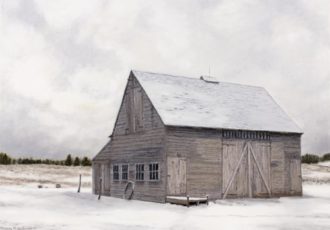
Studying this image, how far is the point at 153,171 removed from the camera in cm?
3559

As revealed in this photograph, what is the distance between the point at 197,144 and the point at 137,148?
457cm

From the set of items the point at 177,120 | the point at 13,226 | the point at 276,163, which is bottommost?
the point at 13,226

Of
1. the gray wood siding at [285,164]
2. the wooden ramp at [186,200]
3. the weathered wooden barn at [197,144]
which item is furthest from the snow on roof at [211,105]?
the wooden ramp at [186,200]

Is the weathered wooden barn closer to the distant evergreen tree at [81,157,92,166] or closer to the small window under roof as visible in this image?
the small window under roof

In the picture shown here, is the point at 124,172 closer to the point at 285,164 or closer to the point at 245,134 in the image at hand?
the point at 245,134

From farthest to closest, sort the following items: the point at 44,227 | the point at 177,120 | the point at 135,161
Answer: the point at 135,161 < the point at 177,120 < the point at 44,227

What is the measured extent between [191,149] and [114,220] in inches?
465

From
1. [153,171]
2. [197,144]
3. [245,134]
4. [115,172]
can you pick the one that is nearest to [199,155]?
[197,144]

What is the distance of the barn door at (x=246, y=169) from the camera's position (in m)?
36.8

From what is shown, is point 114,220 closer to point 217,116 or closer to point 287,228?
point 287,228

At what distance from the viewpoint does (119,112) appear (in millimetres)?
41031

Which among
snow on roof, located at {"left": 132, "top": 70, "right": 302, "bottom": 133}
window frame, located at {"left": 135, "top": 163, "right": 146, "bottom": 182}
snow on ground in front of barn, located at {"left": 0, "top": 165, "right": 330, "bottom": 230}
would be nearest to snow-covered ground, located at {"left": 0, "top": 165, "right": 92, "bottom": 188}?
snow on ground in front of barn, located at {"left": 0, "top": 165, "right": 330, "bottom": 230}

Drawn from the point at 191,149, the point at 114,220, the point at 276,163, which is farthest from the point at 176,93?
the point at 114,220

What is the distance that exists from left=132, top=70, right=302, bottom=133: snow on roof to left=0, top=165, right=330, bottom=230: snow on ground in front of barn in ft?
17.5
